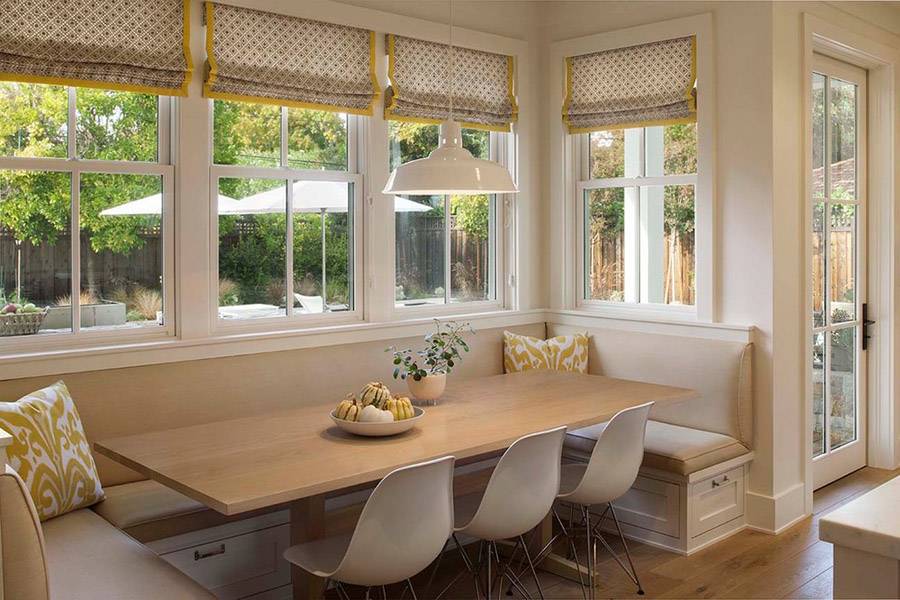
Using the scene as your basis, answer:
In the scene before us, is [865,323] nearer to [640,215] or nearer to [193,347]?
[640,215]

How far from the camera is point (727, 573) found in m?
3.55

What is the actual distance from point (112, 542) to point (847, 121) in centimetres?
438

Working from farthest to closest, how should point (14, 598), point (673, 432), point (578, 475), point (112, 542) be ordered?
point (673, 432), point (578, 475), point (112, 542), point (14, 598)

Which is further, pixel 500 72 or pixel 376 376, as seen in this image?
pixel 500 72

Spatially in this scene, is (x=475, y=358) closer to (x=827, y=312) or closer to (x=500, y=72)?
(x=500, y=72)

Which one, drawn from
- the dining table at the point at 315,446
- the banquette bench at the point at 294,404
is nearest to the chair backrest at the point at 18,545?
the dining table at the point at 315,446

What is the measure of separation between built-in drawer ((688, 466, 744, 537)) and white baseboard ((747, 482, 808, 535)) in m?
0.06

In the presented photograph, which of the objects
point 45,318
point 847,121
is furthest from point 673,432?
point 45,318

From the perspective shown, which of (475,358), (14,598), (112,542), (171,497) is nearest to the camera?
(14,598)

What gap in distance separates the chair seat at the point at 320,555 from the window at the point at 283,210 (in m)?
1.38

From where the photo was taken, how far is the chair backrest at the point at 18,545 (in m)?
1.93

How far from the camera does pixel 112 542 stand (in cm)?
258

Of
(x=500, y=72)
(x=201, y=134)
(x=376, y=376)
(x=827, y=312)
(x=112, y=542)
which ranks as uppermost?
(x=500, y=72)

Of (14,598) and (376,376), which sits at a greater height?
(376,376)
